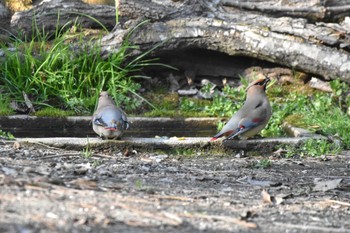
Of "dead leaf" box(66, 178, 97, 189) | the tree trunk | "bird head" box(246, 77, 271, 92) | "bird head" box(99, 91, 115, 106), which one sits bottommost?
"bird head" box(99, 91, 115, 106)

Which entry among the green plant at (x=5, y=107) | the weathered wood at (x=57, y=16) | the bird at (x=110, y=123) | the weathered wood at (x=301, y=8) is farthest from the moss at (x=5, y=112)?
the weathered wood at (x=301, y=8)

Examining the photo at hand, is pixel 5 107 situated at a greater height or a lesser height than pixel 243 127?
lesser

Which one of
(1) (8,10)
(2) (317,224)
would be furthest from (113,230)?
(1) (8,10)

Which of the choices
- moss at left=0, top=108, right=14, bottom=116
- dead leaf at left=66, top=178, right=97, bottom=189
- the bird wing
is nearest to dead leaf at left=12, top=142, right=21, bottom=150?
moss at left=0, top=108, right=14, bottom=116

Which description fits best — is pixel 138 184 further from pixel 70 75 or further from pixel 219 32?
pixel 219 32

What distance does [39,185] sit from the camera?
4.32m

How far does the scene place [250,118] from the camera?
7.47m

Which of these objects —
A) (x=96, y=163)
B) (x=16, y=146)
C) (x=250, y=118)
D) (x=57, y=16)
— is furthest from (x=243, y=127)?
(x=57, y=16)

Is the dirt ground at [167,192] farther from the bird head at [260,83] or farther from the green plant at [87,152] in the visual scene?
the bird head at [260,83]

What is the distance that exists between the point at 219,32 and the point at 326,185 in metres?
3.90

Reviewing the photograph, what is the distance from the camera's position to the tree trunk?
920 centimetres

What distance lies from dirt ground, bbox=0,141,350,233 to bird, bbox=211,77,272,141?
11.7 inches

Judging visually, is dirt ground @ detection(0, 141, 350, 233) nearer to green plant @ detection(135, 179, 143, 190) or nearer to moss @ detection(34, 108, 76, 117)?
green plant @ detection(135, 179, 143, 190)

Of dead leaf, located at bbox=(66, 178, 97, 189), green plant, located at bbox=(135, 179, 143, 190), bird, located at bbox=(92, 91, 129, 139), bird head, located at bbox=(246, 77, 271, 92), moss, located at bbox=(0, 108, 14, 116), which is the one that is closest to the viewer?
dead leaf, located at bbox=(66, 178, 97, 189)
